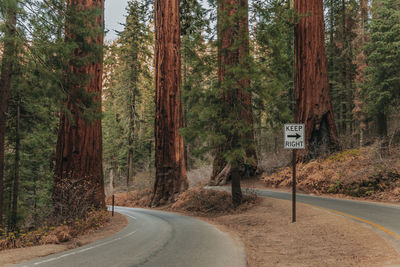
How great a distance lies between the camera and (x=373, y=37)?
2341 cm

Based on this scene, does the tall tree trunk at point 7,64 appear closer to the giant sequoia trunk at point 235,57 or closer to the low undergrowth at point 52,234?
the low undergrowth at point 52,234

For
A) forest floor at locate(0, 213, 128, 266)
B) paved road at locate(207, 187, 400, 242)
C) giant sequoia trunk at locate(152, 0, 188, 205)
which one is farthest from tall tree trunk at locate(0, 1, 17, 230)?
paved road at locate(207, 187, 400, 242)

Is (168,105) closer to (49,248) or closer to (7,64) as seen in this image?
(7,64)

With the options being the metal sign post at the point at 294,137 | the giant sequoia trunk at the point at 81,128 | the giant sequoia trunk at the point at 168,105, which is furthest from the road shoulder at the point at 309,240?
the giant sequoia trunk at the point at 168,105

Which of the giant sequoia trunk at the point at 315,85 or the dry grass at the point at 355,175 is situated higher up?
the giant sequoia trunk at the point at 315,85

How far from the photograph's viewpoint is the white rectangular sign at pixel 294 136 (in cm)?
973

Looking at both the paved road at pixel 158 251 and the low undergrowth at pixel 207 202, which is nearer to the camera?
the paved road at pixel 158 251

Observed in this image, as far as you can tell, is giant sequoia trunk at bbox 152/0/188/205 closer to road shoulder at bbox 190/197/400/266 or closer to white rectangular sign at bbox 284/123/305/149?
road shoulder at bbox 190/197/400/266

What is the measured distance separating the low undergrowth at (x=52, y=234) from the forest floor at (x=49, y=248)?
0.21m

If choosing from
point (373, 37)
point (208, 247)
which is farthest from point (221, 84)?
point (373, 37)

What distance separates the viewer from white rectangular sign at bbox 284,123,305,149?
9.73 meters

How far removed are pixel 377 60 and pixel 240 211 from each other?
61.0ft

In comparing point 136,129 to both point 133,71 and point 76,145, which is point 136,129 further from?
point 76,145

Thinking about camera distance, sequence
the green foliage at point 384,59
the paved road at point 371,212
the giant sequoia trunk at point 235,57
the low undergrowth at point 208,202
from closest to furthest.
→ the paved road at point 371,212 < the giant sequoia trunk at point 235,57 < the low undergrowth at point 208,202 < the green foliage at point 384,59
